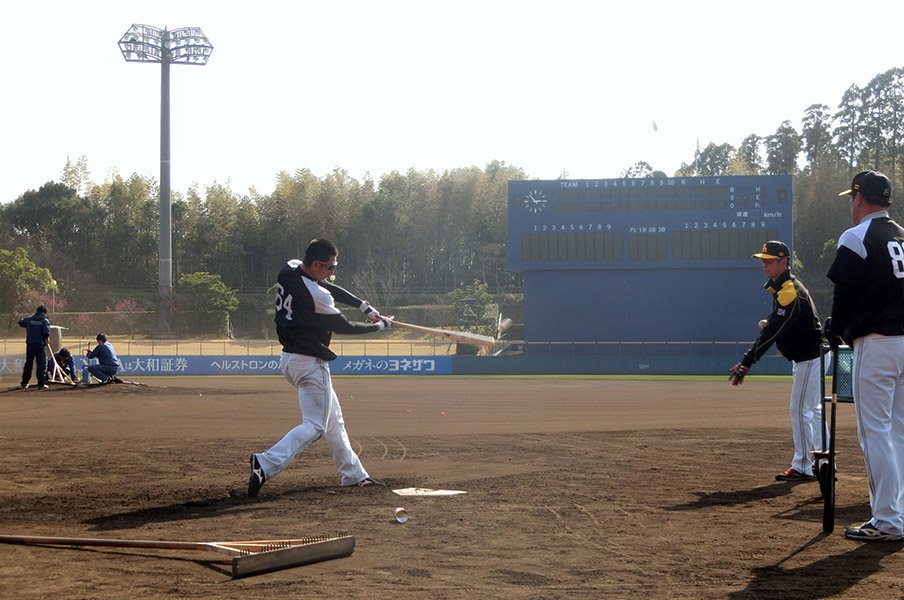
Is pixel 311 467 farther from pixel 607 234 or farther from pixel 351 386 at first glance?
pixel 607 234

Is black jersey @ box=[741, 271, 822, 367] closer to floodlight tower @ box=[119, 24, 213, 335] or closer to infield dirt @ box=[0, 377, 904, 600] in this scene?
infield dirt @ box=[0, 377, 904, 600]

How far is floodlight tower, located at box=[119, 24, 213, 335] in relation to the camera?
5850 cm

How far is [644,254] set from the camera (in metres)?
42.9

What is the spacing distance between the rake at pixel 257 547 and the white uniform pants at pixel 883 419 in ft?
12.2

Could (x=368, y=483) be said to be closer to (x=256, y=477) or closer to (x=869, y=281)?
(x=256, y=477)

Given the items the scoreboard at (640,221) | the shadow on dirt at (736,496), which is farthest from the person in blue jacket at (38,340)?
the scoreboard at (640,221)

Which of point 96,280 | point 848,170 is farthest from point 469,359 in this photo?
point 848,170

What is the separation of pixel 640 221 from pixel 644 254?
1.43 metres

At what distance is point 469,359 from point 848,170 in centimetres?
5926

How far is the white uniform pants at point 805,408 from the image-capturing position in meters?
10.2

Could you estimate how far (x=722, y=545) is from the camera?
6891 millimetres

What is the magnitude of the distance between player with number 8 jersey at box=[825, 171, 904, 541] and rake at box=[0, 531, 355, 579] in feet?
12.2

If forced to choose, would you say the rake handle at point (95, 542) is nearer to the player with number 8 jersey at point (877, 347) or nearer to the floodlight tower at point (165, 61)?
the player with number 8 jersey at point (877, 347)

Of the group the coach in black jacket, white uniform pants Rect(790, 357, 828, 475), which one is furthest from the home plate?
white uniform pants Rect(790, 357, 828, 475)
